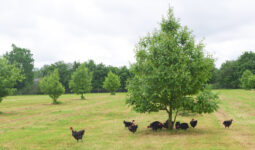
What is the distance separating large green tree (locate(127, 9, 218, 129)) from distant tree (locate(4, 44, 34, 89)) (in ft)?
303

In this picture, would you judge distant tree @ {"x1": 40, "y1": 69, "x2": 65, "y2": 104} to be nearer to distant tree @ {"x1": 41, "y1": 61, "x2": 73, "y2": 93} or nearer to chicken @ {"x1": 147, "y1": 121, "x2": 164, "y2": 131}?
chicken @ {"x1": 147, "y1": 121, "x2": 164, "y2": 131}

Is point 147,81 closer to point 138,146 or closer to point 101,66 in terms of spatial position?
point 138,146

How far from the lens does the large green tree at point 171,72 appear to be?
58.3 ft

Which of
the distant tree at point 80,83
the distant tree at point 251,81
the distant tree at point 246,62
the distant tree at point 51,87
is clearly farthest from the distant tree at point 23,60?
the distant tree at point 246,62

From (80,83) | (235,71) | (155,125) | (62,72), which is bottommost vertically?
(155,125)

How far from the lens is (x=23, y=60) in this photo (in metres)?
101

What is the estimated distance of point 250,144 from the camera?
14.6 m

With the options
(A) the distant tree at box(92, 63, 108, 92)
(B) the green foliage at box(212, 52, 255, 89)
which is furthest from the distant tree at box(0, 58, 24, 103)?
(B) the green foliage at box(212, 52, 255, 89)

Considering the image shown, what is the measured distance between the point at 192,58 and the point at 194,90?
2.82 meters

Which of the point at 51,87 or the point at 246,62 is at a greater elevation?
the point at 246,62

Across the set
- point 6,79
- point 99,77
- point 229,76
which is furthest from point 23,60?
point 229,76

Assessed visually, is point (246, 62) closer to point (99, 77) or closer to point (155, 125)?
point (99, 77)

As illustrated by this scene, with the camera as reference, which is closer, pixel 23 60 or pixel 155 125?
pixel 155 125

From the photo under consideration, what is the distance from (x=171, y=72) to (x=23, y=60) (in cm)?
9842
